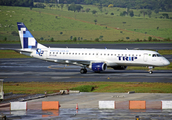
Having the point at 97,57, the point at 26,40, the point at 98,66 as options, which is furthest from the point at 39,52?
the point at 98,66

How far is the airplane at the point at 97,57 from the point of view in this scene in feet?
167

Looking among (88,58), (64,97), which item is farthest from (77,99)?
(88,58)

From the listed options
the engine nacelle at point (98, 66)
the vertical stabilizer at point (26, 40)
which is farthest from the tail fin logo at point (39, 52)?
the engine nacelle at point (98, 66)

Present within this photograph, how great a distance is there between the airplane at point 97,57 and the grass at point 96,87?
9.88 meters

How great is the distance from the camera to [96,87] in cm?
3947

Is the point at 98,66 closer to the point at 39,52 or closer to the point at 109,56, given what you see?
the point at 109,56

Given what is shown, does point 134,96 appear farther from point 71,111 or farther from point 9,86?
point 9,86

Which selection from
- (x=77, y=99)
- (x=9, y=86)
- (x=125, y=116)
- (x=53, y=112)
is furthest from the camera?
(x=9, y=86)

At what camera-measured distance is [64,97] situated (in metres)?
32.7

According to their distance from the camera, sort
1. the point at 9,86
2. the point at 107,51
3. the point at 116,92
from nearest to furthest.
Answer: the point at 116,92
the point at 9,86
the point at 107,51

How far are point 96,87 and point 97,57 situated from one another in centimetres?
1421

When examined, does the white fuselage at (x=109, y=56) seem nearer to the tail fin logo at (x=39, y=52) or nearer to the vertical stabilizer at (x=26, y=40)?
the tail fin logo at (x=39, y=52)

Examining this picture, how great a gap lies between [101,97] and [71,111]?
655 cm

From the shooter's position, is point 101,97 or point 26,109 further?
point 101,97
